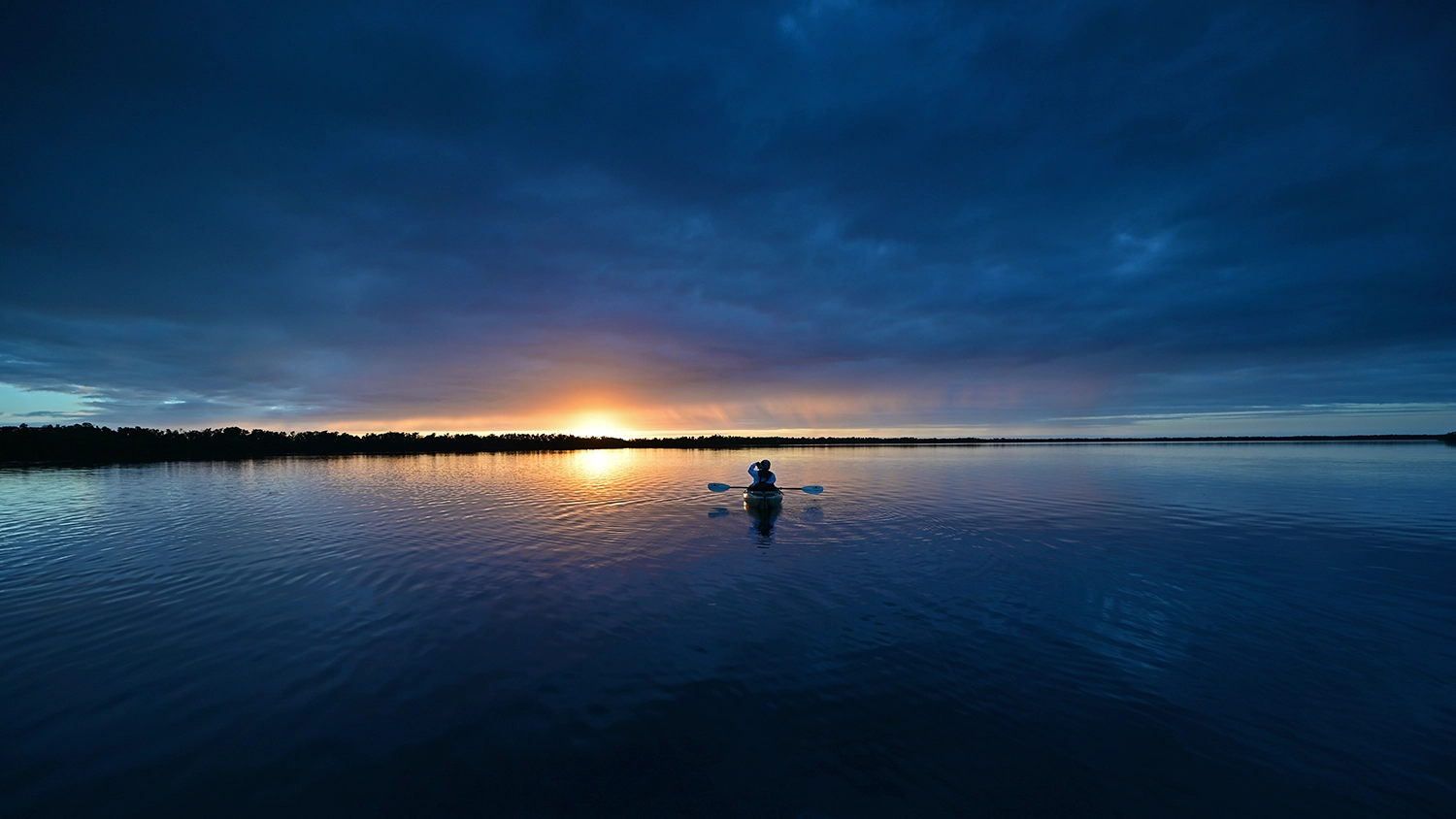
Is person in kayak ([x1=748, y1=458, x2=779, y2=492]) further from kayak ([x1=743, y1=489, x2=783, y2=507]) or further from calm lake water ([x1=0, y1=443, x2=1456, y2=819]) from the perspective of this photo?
calm lake water ([x1=0, y1=443, x2=1456, y2=819])

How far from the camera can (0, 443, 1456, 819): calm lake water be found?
732 cm

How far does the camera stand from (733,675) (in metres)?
10.7

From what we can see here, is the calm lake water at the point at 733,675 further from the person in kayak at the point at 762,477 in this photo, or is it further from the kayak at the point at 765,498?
the person in kayak at the point at 762,477

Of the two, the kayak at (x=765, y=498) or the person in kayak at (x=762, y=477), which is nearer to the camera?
the kayak at (x=765, y=498)

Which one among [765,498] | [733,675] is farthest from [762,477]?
[733,675]

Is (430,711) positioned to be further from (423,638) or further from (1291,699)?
(1291,699)

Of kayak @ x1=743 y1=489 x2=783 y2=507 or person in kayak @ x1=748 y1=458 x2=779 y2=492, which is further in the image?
person in kayak @ x1=748 y1=458 x2=779 y2=492

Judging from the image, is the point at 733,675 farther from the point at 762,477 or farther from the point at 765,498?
the point at 762,477

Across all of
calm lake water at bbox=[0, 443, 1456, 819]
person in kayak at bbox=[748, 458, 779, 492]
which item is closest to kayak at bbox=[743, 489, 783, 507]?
person in kayak at bbox=[748, 458, 779, 492]

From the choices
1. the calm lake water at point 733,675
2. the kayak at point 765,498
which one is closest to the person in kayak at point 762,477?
the kayak at point 765,498

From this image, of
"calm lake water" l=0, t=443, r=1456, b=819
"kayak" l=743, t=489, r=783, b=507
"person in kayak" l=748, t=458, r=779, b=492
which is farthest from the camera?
"person in kayak" l=748, t=458, r=779, b=492

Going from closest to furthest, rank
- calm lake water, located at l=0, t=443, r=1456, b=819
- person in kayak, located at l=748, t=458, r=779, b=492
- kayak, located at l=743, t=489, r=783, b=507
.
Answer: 1. calm lake water, located at l=0, t=443, r=1456, b=819
2. kayak, located at l=743, t=489, r=783, b=507
3. person in kayak, located at l=748, t=458, r=779, b=492

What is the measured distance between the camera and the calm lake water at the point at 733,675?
7320 millimetres

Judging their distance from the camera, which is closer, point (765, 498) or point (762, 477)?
point (765, 498)
